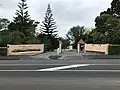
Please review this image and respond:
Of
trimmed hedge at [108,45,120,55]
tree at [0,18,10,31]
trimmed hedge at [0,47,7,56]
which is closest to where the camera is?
trimmed hedge at [0,47,7,56]

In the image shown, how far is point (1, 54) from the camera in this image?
34281 mm

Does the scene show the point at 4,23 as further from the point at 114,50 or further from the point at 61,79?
the point at 61,79

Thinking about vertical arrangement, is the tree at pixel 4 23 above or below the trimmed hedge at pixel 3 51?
above

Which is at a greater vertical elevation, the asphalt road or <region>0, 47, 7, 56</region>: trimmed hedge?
<region>0, 47, 7, 56</region>: trimmed hedge

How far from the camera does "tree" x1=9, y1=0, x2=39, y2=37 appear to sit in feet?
259

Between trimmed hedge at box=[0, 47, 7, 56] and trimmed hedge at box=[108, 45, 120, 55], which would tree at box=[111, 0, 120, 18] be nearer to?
trimmed hedge at box=[108, 45, 120, 55]

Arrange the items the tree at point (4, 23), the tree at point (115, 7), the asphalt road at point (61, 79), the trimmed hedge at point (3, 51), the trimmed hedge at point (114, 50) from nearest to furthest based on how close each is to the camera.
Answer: the asphalt road at point (61, 79)
the trimmed hedge at point (3, 51)
the trimmed hedge at point (114, 50)
the tree at point (115, 7)
the tree at point (4, 23)

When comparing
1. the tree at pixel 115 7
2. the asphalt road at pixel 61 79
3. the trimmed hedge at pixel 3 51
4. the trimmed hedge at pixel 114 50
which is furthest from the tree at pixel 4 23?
the asphalt road at pixel 61 79

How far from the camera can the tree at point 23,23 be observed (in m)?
79.0

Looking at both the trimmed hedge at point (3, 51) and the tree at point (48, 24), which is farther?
the tree at point (48, 24)

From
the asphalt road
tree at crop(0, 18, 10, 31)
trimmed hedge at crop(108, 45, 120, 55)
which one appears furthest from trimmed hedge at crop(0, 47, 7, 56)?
tree at crop(0, 18, 10, 31)

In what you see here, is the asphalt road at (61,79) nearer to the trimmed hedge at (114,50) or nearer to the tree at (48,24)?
the trimmed hedge at (114,50)

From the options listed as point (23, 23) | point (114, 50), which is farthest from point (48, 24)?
point (114, 50)

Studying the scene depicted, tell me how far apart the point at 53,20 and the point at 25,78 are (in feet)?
262
